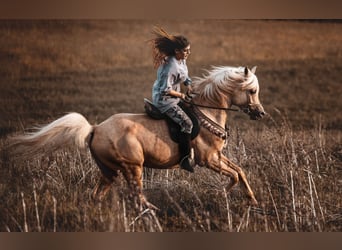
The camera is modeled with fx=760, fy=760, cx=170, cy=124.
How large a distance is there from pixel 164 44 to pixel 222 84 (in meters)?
0.73

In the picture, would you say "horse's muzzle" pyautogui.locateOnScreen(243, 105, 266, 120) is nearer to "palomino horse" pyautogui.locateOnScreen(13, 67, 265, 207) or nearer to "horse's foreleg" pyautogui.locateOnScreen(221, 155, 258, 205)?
"palomino horse" pyautogui.locateOnScreen(13, 67, 265, 207)

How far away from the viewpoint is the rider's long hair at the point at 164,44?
25.5 feet

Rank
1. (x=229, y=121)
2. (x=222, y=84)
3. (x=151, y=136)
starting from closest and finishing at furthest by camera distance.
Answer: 1. (x=151, y=136)
2. (x=222, y=84)
3. (x=229, y=121)

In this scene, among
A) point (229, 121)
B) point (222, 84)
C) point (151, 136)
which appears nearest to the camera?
point (151, 136)

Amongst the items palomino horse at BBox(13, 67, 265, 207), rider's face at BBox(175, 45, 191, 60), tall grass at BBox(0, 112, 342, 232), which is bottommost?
tall grass at BBox(0, 112, 342, 232)

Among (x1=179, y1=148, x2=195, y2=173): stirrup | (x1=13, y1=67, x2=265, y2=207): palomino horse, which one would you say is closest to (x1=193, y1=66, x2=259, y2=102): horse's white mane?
(x1=13, y1=67, x2=265, y2=207): palomino horse

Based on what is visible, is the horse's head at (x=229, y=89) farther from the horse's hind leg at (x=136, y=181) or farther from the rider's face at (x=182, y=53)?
the horse's hind leg at (x=136, y=181)

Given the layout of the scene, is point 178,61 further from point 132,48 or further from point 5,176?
point 5,176

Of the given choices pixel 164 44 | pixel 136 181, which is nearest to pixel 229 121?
pixel 164 44

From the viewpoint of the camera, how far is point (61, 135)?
25.1 ft

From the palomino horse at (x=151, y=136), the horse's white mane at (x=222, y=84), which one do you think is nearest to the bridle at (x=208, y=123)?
the palomino horse at (x=151, y=136)

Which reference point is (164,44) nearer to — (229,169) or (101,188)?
(229,169)

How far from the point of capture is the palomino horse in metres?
7.64

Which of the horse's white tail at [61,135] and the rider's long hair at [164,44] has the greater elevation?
the rider's long hair at [164,44]
